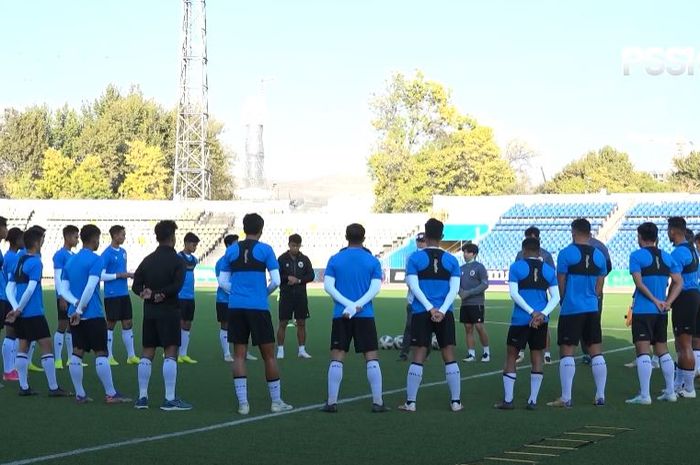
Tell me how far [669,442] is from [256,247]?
15.2ft

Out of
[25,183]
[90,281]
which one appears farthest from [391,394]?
[25,183]

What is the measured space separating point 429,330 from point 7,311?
6201 millimetres

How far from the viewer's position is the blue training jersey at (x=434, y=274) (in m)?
12.2

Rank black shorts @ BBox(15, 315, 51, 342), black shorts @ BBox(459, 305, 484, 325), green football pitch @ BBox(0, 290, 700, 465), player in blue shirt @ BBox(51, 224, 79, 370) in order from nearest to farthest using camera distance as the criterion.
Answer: green football pitch @ BBox(0, 290, 700, 465) < black shorts @ BBox(15, 315, 51, 342) < player in blue shirt @ BBox(51, 224, 79, 370) < black shorts @ BBox(459, 305, 484, 325)

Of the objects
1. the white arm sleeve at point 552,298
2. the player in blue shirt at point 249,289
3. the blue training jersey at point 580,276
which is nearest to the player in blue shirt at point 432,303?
the white arm sleeve at point 552,298

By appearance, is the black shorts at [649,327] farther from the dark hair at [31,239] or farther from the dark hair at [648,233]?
the dark hair at [31,239]

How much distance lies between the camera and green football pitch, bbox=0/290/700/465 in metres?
9.60

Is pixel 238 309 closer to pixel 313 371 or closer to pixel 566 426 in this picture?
pixel 566 426

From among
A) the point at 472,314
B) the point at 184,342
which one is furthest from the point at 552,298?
Result: the point at 184,342

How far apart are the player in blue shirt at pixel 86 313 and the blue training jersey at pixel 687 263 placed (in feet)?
22.4

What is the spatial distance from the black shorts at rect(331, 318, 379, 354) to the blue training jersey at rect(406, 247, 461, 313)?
55 cm

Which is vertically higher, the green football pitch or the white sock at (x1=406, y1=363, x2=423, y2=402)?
the white sock at (x1=406, y1=363, x2=423, y2=402)

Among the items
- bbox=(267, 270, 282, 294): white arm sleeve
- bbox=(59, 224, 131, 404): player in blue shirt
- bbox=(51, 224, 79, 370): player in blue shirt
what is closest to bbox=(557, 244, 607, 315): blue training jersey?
bbox=(267, 270, 282, 294): white arm sleeve

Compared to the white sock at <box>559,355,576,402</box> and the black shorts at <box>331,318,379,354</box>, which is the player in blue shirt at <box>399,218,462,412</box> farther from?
the white sock at <box>559,355,576,402</box>
